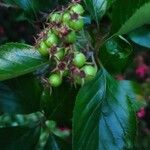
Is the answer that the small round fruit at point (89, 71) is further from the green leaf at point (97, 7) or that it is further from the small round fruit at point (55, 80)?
the green leaf at point (97, 7)

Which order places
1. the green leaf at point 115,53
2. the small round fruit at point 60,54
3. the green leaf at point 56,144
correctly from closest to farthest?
the small round fruit at point 60,54 → the green leaf at point 115,53 → the green leaf at point 56,144

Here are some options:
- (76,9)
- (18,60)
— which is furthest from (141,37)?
(18,60)

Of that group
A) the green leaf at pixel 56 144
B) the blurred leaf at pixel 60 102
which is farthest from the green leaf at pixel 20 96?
the green leaf at pixel 56 144

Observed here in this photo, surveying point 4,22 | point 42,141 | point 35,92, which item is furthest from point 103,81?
point 4,22

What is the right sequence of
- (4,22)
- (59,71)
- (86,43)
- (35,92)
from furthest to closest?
(4,22), (35,92), (86,43), (59,71)

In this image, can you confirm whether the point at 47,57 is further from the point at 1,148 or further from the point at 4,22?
the point at 4,22
